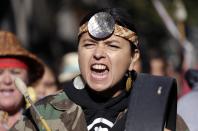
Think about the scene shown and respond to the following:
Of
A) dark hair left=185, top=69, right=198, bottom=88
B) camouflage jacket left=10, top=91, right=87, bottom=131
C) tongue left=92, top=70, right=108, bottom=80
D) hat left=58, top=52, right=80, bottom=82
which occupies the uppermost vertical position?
tongue left=92, top=70, right=108, bottom=80

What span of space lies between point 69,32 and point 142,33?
5.51m

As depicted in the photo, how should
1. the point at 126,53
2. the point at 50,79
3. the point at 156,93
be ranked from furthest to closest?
1. the point at 50,79
2. the point at 126,53
3. the point at 156,93

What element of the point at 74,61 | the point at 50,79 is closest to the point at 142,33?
the point at 74,61

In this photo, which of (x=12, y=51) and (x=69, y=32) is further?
(x=69, y=32)

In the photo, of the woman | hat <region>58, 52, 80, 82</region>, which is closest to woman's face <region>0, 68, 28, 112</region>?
the woman

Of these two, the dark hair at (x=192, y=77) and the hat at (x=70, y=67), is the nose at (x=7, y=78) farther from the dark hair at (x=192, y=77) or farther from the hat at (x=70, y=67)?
the hat at (x=70, y=67)

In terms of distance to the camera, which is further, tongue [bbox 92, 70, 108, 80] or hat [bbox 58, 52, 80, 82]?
hat [bbox 58, 52, 80, 82]

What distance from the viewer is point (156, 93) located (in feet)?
18.4

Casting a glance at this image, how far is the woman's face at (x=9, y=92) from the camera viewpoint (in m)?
7.27

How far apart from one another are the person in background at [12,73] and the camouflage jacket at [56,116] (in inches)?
43.5

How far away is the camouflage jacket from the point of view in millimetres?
5758

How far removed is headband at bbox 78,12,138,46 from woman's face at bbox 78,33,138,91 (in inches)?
1.2

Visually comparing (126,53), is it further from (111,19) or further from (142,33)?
(142,33)

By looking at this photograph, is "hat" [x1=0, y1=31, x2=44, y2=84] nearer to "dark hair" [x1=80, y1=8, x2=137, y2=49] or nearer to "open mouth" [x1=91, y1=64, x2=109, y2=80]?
"dark hair" [x1=80, y1=8, x2=137, y2=49]
